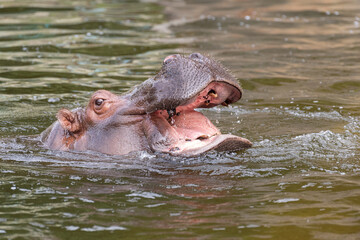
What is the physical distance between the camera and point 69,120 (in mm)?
5750

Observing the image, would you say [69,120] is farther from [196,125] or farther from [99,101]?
[196,125]

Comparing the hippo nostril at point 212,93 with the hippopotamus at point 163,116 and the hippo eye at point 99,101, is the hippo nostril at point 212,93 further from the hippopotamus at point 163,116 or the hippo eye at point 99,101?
the hippo eye at point 99,101

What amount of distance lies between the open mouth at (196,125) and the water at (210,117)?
5.4 inches

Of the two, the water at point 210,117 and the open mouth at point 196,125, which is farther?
the open mouth at point 196,125

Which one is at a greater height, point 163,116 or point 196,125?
point 163,116

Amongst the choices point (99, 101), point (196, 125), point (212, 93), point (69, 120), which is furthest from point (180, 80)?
point (69, 120)

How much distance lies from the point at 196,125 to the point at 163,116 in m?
0.31

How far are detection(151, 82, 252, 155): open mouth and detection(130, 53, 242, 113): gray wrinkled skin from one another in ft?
0.27

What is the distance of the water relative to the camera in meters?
4.26

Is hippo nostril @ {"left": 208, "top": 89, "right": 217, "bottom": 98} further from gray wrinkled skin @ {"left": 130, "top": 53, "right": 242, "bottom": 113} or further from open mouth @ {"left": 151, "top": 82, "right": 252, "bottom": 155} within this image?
gray wrinkled skin @ {"left": 130, "top": 53, "right": 242, "bottom": 113}

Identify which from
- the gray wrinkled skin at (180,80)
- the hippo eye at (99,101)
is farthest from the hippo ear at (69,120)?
the gray wrinkled skin at (180,80)

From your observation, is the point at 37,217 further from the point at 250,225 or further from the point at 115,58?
the point at 115,58

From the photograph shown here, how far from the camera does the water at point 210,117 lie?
14.0ft

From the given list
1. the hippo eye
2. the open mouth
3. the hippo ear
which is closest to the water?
the open mouth
